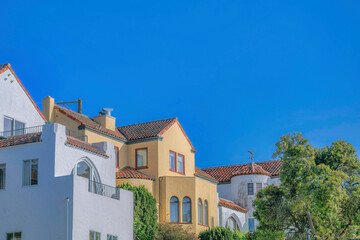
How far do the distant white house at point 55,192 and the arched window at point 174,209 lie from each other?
11420 mm

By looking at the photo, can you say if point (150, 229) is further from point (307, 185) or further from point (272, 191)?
point (307, 185)

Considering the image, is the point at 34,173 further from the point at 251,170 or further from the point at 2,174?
the point at 251,170

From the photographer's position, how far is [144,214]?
160 ft

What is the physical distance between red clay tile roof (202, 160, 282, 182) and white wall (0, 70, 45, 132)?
30619 mm

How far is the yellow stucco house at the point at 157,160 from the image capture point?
171 feet

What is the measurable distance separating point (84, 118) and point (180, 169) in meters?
9.36

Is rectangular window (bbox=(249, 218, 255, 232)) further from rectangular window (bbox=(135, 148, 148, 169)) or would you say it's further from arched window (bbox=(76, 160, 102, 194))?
arched window (bbox=(76, 160, 102, 194))

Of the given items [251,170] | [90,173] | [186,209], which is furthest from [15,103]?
[251,170]

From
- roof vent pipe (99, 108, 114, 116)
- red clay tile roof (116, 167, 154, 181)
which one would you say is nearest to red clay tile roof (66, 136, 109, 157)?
red clay tile roof (116, 167, 154, 181)

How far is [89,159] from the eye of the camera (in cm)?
4178

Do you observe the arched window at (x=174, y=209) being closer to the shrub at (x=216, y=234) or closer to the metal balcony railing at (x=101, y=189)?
the shrub at (x=216, y=234)

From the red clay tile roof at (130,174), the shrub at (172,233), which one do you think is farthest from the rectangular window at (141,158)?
the shrub at (172,233)

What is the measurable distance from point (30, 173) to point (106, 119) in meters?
15.9

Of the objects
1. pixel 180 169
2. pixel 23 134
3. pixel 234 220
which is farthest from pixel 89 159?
pixel 234 220
